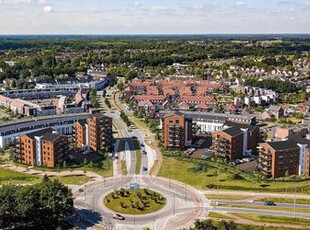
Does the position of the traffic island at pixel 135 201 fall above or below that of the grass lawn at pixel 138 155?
below

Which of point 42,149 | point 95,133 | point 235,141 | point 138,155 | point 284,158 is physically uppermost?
point 95,133

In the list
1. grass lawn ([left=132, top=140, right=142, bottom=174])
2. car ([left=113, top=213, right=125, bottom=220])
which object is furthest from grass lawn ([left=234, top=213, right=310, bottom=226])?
grass lawn ([left=132, top=140, right=142, bottom=174])

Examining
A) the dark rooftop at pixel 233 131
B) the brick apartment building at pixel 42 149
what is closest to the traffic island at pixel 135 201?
the brick apartment building at pixel 42 149

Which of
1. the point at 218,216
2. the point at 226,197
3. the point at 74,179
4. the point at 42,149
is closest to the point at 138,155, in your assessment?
the point at 74,179

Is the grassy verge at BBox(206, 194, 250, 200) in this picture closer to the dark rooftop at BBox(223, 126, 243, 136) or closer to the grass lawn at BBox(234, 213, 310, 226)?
the grass lawn at BBox(234, 213, 310, 226)

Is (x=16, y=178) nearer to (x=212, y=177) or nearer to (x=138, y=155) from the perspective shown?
(x=138, y=155)

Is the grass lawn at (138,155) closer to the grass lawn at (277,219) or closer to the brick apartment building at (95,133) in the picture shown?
the brick apartment building at (95,133)
